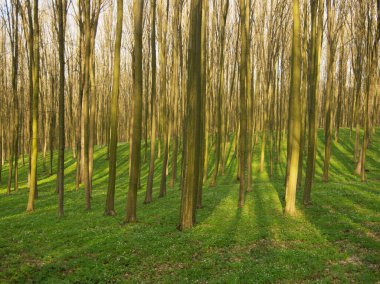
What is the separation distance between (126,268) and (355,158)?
87.9 ft

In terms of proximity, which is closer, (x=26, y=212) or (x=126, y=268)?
(x=126, y=268)

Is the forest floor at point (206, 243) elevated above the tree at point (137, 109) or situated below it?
below

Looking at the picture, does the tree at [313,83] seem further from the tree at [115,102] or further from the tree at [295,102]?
the tree at [115,102]

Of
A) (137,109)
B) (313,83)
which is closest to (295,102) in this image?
(313,83)

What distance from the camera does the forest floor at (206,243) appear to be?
869 centimetres

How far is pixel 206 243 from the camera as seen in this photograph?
1108 centimetres

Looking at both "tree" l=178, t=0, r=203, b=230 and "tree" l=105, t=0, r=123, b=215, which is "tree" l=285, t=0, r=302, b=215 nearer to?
"tree" l=178, t=0, r=203, b=230

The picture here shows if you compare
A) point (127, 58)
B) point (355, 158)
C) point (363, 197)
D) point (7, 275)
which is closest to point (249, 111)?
point (363, 197)

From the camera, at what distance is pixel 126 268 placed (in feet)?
30.4

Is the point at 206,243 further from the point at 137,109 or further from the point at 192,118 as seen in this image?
the point at 137,109

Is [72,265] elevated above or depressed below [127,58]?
below

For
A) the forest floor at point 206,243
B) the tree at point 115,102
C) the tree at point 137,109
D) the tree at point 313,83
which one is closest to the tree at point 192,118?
the forest floor at point 206,243

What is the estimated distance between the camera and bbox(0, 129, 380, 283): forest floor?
8688mm

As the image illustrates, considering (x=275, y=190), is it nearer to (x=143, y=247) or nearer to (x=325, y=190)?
(x=325, y=190)
